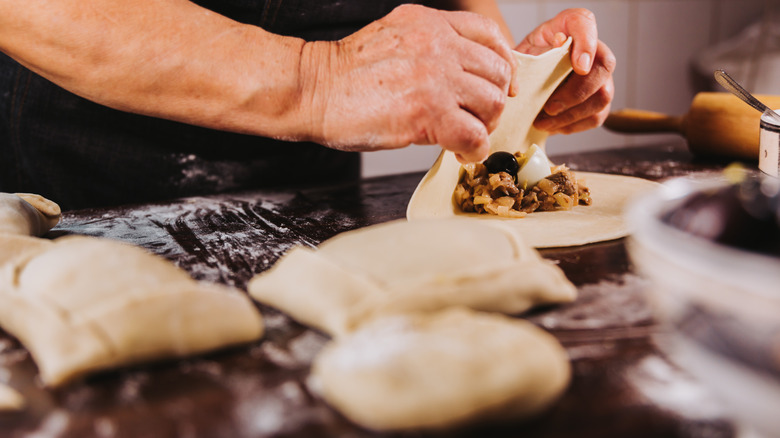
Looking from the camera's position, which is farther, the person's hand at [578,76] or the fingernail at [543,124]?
the fingernail at [543,124]

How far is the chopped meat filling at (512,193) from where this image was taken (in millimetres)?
1342

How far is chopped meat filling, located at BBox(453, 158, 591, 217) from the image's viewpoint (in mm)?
1342

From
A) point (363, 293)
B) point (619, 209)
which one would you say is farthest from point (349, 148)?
point (619, 209)

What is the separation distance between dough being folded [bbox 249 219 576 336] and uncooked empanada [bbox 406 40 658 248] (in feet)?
1.02

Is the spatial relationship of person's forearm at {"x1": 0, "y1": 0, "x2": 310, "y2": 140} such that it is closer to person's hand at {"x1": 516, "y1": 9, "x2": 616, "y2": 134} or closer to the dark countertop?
the dark countertop

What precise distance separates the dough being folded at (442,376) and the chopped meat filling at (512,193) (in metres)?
0.79

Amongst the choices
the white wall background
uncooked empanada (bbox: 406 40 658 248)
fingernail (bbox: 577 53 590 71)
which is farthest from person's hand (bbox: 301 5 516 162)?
the white wall background

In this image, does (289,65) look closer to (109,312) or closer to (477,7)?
(109,312)

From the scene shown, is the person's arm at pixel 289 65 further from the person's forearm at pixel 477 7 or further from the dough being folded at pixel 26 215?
the person's forearm at pixel 477 7

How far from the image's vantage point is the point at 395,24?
112cm

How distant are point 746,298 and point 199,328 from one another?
510mm

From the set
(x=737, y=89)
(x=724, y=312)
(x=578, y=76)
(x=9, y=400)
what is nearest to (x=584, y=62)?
(x=578, y=76)

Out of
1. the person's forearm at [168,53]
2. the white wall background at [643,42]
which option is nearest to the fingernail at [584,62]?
the person's forearm at [168,53]

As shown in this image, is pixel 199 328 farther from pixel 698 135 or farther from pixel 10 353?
pixel 698 135
